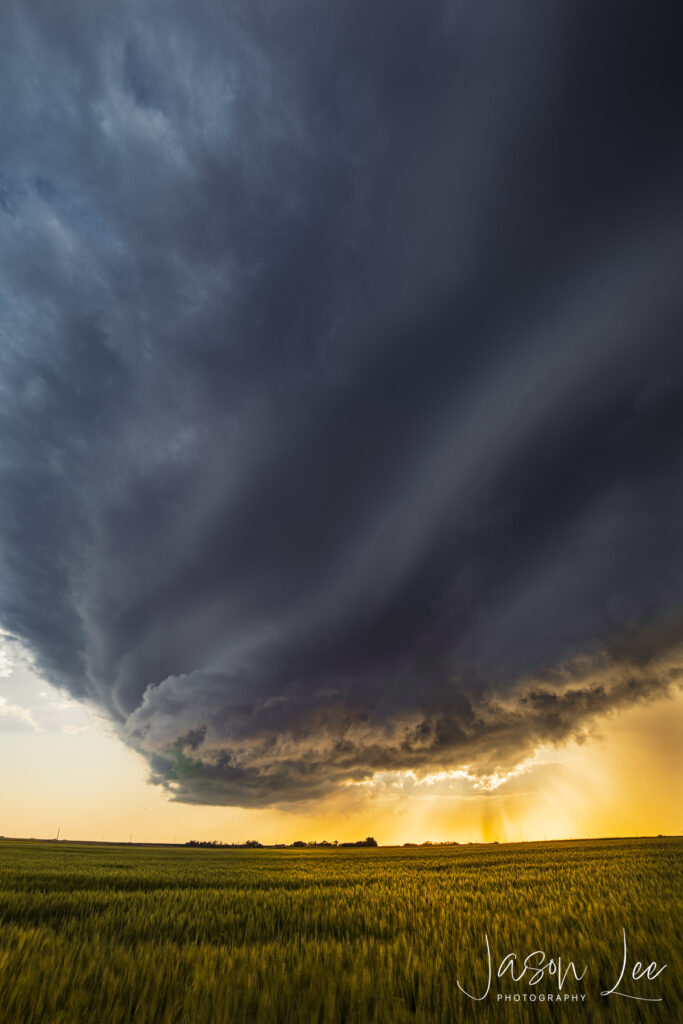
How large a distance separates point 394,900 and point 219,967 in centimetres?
698

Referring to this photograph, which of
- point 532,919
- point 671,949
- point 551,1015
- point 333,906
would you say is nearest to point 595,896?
point 532,919

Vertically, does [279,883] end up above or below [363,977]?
below

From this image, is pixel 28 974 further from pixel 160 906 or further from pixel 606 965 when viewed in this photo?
pixel 160 906

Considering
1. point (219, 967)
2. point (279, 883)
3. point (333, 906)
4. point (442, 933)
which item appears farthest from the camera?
point (279, 883)

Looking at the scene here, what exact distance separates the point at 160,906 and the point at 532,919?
7529mm

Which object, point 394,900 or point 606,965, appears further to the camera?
point 394,900

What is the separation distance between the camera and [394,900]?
32.9 ft

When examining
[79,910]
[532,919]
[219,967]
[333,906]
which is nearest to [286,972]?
[219,967]

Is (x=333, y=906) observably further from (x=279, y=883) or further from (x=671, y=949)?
(x=279, y=883)

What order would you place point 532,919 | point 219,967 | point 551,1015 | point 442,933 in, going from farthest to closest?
point 532,919 → point 442,933 → point 219,967 → point 551,1015

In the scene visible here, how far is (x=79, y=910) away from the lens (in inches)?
387
